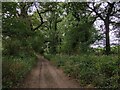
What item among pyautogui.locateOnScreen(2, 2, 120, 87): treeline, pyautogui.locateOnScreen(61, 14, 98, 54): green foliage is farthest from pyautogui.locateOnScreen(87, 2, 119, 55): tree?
pyautogui.locateOnScreen(61, 14, 98, 54): green foliage

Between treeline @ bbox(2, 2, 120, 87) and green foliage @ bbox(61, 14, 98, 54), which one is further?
green foliage @ bbox(61, 14, 98, 54)

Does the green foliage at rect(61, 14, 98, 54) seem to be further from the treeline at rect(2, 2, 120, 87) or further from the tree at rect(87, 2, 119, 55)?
the tree at rect(87, 2, 119, 55)

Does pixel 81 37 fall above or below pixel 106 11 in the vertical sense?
below

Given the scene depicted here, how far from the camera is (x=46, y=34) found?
33.8 meters

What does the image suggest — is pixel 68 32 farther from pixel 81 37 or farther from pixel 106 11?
pixel 106 11

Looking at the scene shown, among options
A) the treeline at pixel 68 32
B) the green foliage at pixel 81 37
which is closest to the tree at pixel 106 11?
the treeline at pixel 68 32

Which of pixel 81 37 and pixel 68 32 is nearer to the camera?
pixel 81 37

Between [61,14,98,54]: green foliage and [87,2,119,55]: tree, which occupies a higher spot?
[87,2,119,55]: tree

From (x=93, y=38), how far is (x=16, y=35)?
21.9 feet

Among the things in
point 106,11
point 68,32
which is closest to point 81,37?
point 68,32

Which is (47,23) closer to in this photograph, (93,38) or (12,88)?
(93,38)

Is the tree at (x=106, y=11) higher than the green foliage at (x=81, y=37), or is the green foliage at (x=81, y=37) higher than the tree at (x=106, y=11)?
the tree at (x=106, y=11)

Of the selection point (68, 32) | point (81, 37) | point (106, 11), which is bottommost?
point (81, 37)

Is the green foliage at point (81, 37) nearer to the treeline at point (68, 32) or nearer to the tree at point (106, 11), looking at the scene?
the treeline at point (68, 32)
